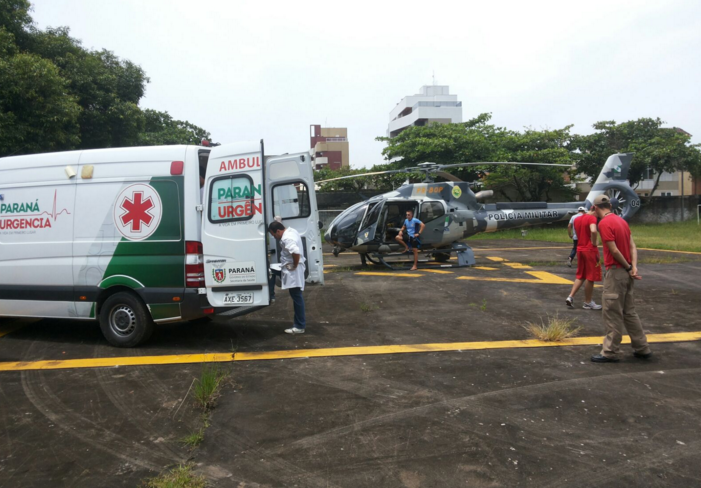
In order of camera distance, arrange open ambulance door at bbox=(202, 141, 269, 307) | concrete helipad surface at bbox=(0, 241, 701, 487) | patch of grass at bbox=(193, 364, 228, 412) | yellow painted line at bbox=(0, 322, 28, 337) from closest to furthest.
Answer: concrete helipad surface at bbox=(0, 241, 701, 487) → patch of grass at bbox=(193, 364, 228, 412) → open ambulance door at bbox=(202, 141, 269, 307) → yellow painted line at bbox=(0, 322, 28, 337)

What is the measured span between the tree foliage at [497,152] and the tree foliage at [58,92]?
13.9 m

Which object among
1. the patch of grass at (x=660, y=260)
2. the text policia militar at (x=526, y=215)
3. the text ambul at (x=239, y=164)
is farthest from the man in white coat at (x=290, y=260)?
the patch of grass at (x=660, y=260)

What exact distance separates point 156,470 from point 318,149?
212ft

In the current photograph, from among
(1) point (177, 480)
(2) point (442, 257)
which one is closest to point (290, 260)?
(1) point (177, 480)

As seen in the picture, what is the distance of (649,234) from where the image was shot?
22.8m

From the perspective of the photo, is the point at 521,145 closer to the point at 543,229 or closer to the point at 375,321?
the point at 543,229

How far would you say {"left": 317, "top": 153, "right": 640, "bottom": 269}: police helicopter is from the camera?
42.9ft

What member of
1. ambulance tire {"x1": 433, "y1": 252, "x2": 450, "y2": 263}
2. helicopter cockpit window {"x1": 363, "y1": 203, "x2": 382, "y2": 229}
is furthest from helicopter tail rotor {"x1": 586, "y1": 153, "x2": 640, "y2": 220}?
helicopter cockpit window {"x1": 363, "y1": 203, "x2": 382, "y2": 229}

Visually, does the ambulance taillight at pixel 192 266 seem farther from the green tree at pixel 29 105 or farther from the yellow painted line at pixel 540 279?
the green tree at pixel 29 105

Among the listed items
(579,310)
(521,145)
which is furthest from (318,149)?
(579,310)

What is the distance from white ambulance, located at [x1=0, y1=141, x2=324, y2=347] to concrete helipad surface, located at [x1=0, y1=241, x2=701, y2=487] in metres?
0.60

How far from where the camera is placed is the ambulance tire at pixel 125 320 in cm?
614

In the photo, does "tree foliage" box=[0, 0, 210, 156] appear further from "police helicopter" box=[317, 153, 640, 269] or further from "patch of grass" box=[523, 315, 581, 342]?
"patch of grass" box=[523, 315, 581, 342]

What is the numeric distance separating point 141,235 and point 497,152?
2376cm
